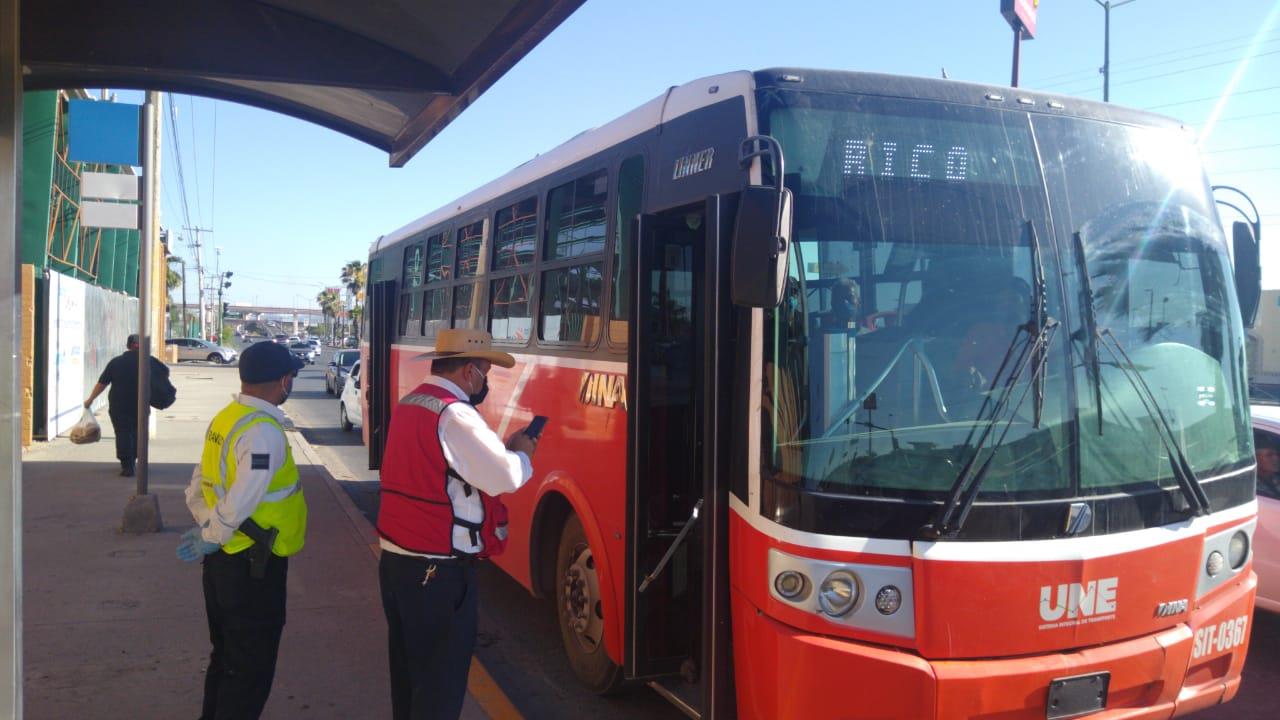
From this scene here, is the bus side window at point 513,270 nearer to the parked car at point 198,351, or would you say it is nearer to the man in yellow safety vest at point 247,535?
the man in yellow safety vest at point 247,535

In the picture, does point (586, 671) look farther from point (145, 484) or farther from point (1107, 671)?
point (145, 484)

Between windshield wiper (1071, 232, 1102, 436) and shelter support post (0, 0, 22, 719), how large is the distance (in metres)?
3.84

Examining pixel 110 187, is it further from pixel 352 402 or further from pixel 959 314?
pixel 352 402

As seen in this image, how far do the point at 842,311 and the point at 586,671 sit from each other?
2855mm

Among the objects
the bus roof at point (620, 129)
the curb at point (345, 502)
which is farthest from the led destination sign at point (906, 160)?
the curb at point (345, 502)

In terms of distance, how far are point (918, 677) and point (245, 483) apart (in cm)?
272

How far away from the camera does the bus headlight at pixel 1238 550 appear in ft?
13.8

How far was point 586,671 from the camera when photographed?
5.49 m

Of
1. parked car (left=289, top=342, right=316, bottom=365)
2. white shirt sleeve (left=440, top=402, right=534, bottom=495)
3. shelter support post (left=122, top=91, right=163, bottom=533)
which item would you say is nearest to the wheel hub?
white shirt sleeve (left=440, top=402, right=534, bottom=495)

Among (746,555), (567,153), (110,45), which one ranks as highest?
(110,45)

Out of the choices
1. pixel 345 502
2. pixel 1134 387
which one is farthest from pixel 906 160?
pixel 345 502

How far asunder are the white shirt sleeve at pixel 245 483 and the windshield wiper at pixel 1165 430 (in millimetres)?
3413

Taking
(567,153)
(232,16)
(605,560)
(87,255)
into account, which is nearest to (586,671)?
(605,560)

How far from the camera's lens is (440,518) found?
3709 mm
